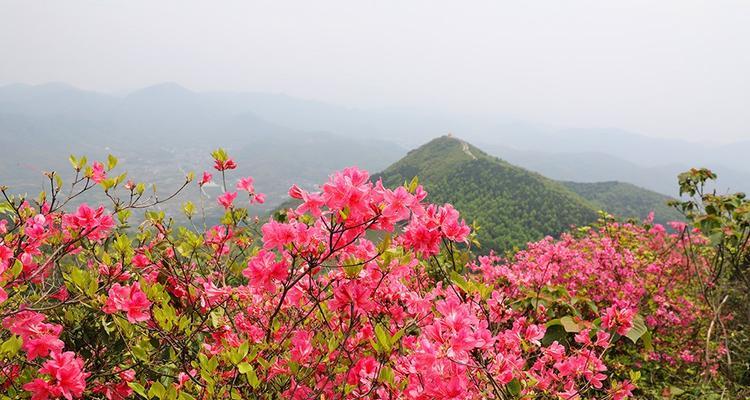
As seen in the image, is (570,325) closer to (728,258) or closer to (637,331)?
(637,331)

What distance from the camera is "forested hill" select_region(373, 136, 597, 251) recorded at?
39.2 meters

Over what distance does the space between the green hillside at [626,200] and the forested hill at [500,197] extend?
12.5 meters

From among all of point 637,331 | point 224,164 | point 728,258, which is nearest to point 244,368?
point 224,164

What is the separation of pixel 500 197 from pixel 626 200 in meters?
28.0

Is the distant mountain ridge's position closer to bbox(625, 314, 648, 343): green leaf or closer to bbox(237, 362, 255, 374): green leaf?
bbox(625, 314, 648, 343): green leaf

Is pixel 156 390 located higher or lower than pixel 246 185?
lower

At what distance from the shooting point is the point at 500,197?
4847 centimetres

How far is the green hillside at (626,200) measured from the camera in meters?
56.8

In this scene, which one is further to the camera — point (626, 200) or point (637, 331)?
point (626, 200)

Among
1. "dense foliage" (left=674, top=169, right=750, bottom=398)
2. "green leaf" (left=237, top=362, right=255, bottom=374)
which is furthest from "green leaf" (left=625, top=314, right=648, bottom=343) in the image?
"green leaf" (left=237, top=362, right=255, bottom=374)

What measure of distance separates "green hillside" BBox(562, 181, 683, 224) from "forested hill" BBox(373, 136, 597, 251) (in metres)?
12.5

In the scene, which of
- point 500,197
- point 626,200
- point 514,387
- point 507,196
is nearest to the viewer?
point 514,387

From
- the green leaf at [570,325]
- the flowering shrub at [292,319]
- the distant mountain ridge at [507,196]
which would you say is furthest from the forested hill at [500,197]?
the flowering shrub at [292,319]

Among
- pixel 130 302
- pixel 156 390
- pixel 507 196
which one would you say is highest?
pixel 130 302
